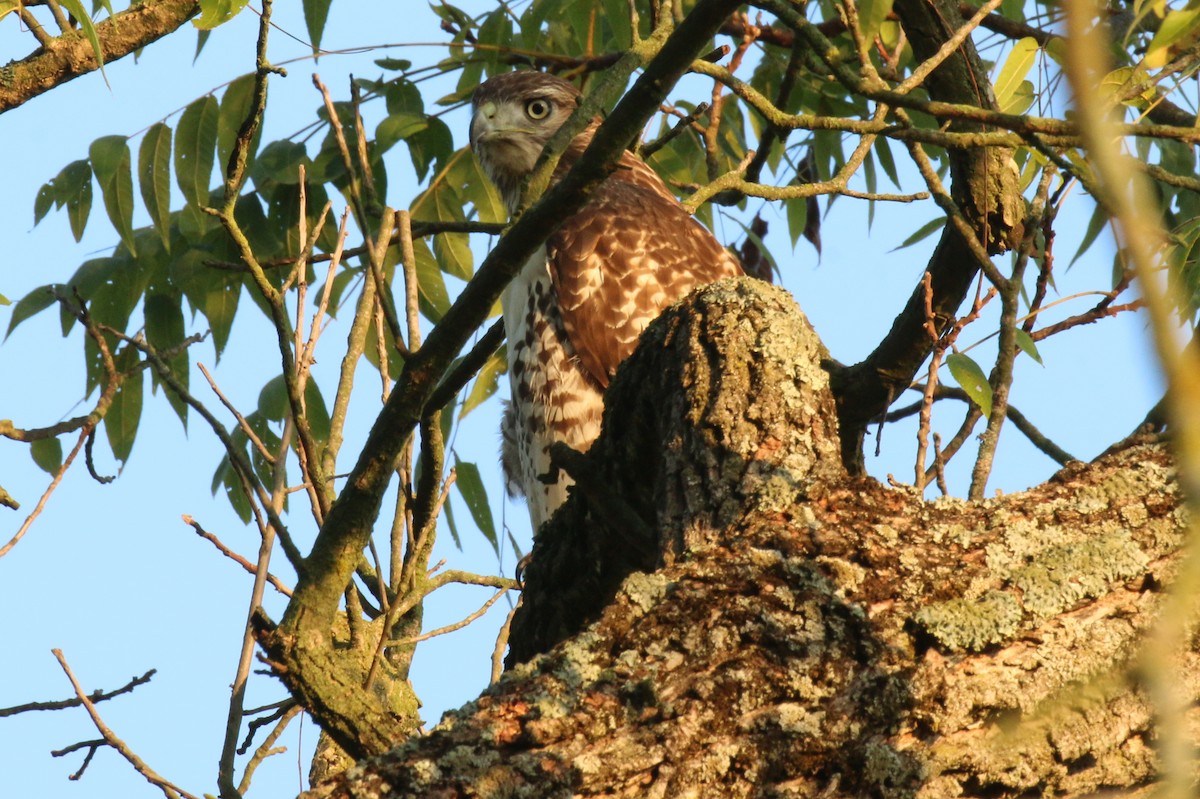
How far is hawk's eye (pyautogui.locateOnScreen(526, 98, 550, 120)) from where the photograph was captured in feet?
19.9

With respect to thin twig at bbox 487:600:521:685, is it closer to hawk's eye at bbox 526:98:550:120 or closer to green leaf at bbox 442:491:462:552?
green leaf at bbox 442:491:462:552

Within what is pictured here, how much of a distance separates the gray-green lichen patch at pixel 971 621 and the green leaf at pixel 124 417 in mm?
3452

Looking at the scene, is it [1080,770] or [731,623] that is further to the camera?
[731,623]

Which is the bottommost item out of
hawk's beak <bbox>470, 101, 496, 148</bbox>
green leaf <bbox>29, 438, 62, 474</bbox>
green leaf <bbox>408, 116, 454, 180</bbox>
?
green leaf <bbox>29, 438, 62, 474</bbox>

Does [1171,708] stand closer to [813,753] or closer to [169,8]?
[813,753]

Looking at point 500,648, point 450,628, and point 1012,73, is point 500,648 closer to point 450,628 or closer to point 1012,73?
point 450,628

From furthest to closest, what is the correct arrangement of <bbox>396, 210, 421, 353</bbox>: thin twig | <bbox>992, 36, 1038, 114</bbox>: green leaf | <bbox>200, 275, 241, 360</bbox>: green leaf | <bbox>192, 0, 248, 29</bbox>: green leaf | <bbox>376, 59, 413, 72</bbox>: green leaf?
<bbox>376, 59, 413, 72</bbox>: green leaf, <bbox>200, 275, 241, 360</bbox>: green leaf, <bbox>992, 36, 1038, 114</bbox>: green leaf, <bbox>192, 0, 248, 29</bbox>: green leaf, <bbox>396, 210, 421, 353</bbox>: thin twig

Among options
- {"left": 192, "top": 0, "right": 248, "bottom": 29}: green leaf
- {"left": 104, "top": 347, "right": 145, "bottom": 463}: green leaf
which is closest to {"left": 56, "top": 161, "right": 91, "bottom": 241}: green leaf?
{"left": 104, "top": 347, "right": 145, "bottom": 463}: green leaf

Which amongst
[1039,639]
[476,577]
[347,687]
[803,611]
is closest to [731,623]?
[803,611]

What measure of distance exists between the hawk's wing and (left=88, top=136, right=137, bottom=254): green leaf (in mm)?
1568

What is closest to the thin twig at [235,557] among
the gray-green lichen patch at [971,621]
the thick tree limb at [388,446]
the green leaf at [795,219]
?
the thick tree limb at [388,446]

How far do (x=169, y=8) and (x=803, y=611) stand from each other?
2803 millimetres

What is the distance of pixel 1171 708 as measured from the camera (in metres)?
0.69

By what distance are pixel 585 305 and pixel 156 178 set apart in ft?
5.25
